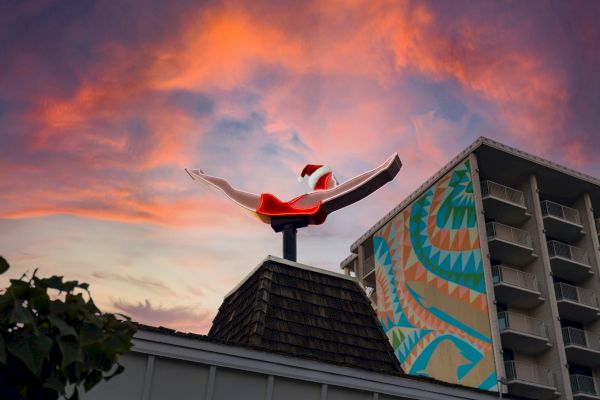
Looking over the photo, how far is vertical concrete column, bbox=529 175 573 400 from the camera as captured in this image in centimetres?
3753

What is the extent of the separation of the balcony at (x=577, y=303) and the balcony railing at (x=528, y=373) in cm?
485

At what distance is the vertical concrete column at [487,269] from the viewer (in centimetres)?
3656

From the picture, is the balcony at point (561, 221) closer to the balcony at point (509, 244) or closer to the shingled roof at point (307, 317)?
the balcony at point (509, 244)

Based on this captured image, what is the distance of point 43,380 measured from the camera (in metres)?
6.73

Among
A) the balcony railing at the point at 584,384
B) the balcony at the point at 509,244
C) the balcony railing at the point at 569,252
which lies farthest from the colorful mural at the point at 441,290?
the balcony railing at the point at 569,252

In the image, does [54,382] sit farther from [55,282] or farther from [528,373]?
[528,373]

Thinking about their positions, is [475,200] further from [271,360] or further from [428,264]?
[271,360]

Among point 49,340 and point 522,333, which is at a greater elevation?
point 522,333

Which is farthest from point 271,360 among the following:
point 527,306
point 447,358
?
point 527,306

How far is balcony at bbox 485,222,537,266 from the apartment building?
81 millimetres

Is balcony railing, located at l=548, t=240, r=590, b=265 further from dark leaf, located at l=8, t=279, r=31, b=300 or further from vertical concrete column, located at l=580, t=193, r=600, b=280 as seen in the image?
dark leaf, located at l=8, t=279, r=31, b=300

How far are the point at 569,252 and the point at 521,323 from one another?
795cm

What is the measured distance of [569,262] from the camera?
42688 mm

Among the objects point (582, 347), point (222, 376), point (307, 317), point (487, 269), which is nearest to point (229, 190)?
point (307, 317)
